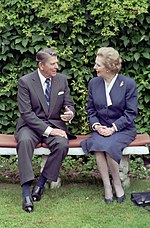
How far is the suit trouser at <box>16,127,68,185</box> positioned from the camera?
17.4 feet

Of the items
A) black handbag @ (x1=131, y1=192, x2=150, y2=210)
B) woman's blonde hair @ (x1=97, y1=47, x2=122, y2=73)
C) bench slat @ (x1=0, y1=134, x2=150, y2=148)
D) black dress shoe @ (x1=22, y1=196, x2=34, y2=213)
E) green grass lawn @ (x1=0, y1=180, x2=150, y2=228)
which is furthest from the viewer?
bench slat @ (x1=0, y1=134, x2=150, y2=148)

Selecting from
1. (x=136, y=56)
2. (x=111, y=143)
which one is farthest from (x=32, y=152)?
(x=136, y=56)

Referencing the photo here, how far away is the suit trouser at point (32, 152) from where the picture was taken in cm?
531

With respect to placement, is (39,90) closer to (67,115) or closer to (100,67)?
(67,115)

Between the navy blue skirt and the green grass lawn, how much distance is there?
49 cm

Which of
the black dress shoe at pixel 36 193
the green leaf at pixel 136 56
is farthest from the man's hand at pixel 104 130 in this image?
the green leaf at pixel 136 56

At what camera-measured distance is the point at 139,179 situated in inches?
249

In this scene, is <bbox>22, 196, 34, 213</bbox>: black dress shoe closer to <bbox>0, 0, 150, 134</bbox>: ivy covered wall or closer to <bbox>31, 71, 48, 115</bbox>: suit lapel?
<bbox>31, 71, 48, 115</bbox>: suit lapel

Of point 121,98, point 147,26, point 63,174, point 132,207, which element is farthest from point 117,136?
point 147,26

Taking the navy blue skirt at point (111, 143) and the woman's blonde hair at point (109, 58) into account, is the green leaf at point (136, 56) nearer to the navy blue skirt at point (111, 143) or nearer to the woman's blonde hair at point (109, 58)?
the woman's blonde hair at point (109, 58)

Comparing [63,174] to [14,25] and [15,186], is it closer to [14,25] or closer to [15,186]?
[15,186]

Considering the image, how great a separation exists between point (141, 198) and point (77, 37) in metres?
2.24

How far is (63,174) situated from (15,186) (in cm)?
70

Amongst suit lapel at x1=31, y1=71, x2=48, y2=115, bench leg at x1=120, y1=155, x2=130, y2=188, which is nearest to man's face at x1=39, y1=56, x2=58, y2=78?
suit lapel at x1=31, y1=71, x2=48, y2=115
